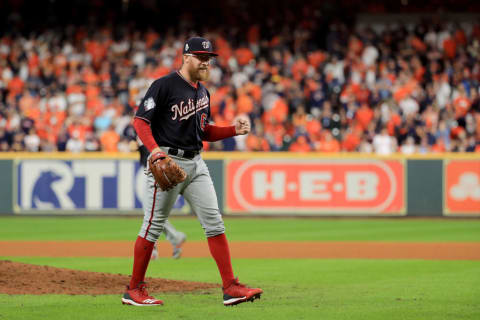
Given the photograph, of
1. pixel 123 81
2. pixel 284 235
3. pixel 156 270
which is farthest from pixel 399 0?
pixel 156 270

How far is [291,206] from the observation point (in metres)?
17.2

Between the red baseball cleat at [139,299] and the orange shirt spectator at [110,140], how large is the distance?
12495 mm

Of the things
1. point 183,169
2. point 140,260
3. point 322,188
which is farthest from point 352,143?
point 140,260

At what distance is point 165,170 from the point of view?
627 centimetres

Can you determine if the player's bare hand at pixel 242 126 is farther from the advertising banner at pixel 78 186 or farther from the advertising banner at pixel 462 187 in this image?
the advertising banner at pixel 462 187

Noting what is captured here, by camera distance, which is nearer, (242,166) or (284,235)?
(284,235)

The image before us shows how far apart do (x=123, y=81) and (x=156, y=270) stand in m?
12.7

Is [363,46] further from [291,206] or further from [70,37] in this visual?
[70,37]

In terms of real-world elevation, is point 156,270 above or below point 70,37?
below

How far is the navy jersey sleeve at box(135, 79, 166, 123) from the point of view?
6.37 meters

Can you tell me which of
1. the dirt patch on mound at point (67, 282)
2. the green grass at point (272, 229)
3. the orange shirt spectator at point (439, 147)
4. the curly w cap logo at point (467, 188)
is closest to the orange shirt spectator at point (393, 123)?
the orange shirt spectator at point (439, 147)

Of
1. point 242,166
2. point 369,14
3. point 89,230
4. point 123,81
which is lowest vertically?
point 89,230

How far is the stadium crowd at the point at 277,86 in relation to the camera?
18.8 m

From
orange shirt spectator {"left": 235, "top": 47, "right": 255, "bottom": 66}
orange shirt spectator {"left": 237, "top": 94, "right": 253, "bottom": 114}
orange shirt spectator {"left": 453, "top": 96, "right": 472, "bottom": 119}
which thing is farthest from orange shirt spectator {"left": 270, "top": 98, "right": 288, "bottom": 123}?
orange shirt spectator {"left": 453, "top": 96, "right": 472, "bottom": 119}
